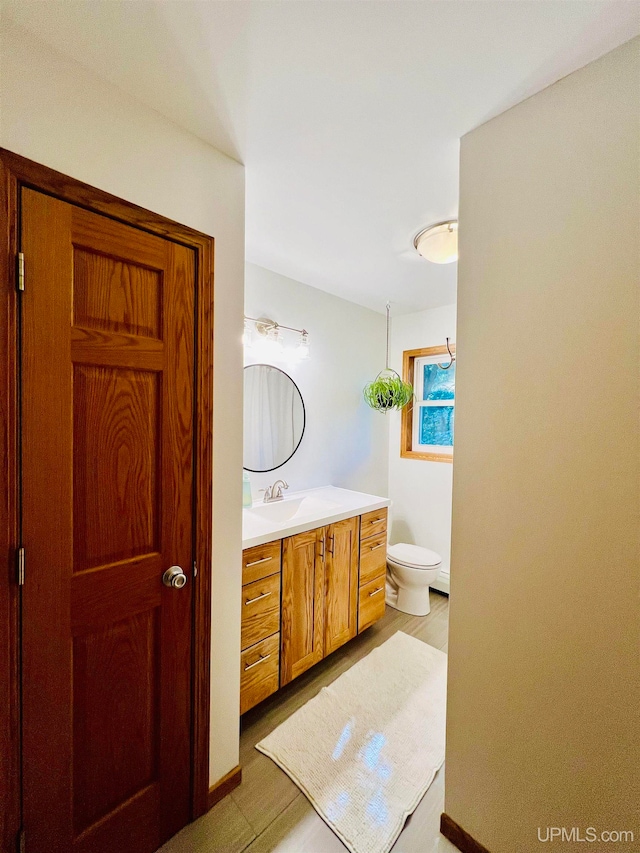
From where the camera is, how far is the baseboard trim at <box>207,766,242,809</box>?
50.0 inches

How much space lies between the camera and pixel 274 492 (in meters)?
2.28

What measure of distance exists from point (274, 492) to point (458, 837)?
1.68 metres

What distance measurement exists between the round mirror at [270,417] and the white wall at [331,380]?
7 cm

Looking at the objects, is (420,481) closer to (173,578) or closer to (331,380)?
(331,380)

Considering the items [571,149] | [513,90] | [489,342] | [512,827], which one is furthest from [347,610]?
[513,90]

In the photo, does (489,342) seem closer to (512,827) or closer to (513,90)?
(513,90)

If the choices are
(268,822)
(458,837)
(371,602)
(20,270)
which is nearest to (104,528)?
(20,270)

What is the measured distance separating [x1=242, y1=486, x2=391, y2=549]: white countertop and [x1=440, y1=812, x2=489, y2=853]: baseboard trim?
116 centimetres

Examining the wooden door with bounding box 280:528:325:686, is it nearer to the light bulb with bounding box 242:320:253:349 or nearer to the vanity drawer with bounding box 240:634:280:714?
the vanity drawer with bounding box 240:634:280:714

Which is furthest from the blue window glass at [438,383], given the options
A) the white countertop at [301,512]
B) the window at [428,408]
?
the white countertop at [301,512]

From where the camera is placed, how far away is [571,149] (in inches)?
36.9

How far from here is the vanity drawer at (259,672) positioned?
155 centimetres

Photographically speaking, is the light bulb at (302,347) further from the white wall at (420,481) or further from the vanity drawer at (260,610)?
the vanity drawer at (260,610)

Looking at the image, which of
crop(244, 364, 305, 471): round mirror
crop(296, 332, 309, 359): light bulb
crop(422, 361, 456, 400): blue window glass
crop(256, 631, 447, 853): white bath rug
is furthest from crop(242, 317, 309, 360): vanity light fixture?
crop(256, 631, 447, 853): white bath rug
